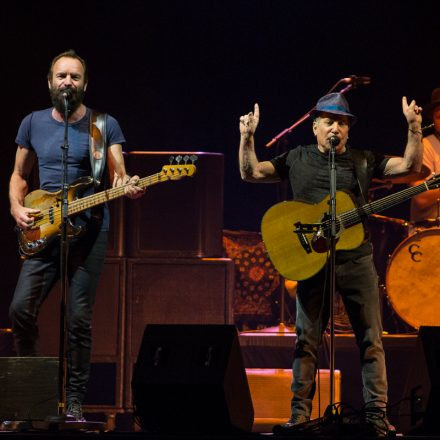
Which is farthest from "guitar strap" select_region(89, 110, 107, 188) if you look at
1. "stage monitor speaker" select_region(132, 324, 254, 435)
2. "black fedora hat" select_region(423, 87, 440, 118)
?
"black fedora hat" select_region(423, 87, 440, 118)

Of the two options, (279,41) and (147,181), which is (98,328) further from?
(279,41)

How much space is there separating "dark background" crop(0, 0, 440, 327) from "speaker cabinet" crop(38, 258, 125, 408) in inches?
59.7

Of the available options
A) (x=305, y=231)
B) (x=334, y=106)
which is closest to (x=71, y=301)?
(x=305, y=231)

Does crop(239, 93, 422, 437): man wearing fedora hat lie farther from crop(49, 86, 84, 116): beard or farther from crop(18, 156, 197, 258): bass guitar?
crop(49, 86, 84, 116): beard

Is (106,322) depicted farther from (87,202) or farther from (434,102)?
(434,102)

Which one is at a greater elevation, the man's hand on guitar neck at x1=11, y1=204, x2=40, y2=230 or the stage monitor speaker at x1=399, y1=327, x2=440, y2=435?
the man's hand on guitar neck at x1=11, y1=204, x2=40, y2=230

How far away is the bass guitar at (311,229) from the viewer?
5.68 metres

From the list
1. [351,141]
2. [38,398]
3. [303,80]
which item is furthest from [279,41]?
[38,398]

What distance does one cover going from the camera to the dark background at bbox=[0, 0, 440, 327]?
9.01 metres

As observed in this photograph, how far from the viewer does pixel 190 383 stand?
4.99 m

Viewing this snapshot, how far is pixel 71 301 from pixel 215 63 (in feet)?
13.0

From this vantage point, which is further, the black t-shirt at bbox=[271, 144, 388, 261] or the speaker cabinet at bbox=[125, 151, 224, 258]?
the speaker cabinet at bbox=[125, 151, 224, 258]

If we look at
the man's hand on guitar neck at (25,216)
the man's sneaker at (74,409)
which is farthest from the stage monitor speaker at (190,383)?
the man's hand on guitar neck at (25,216)

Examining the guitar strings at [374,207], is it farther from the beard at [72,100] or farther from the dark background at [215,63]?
the dark background at [215,63]
